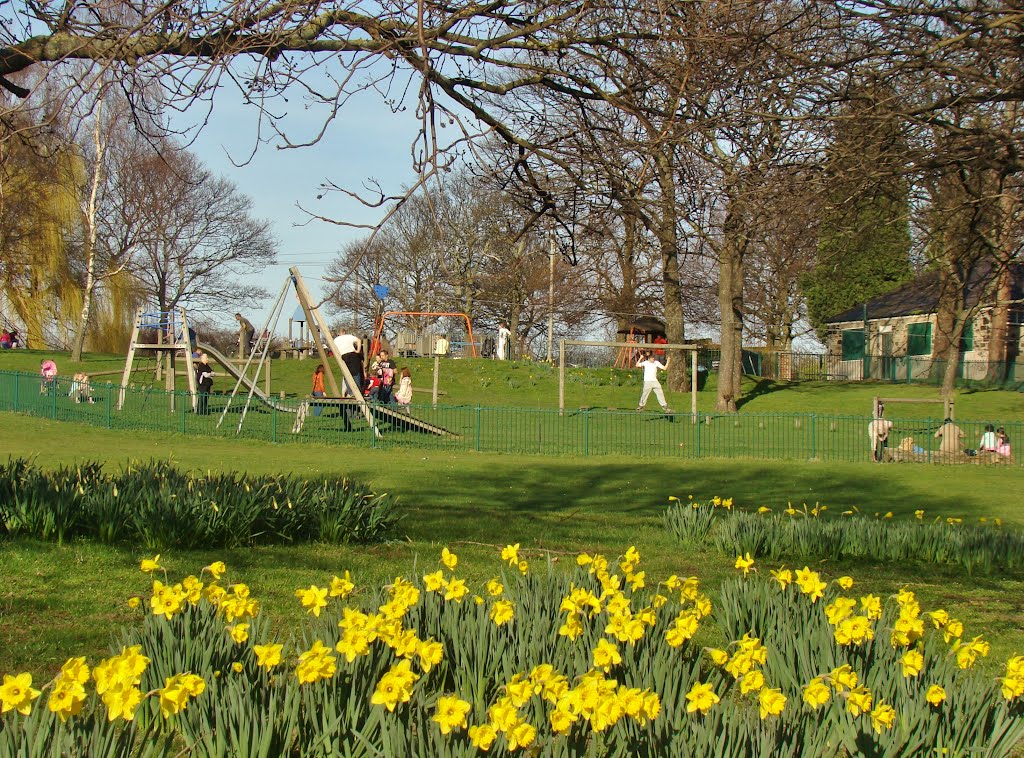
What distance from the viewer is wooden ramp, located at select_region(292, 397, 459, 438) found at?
19281mm

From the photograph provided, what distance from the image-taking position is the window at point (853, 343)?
46.4m

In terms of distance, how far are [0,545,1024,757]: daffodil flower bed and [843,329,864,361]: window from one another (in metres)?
44.0

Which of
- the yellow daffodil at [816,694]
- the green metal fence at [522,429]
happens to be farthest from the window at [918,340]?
the yellow daffodil at [816,694]

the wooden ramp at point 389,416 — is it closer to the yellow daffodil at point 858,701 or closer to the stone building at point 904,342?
the yellow daffodil at point 858,701

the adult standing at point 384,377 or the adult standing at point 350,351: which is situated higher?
the adult standing at point 350,351

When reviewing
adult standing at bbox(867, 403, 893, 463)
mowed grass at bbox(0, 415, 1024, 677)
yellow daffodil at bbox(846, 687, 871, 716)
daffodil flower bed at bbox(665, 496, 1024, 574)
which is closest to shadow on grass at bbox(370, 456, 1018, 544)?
mowed grass at bbox(0, 415, 1024, 677)

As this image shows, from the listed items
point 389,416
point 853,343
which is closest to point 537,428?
point 389,416

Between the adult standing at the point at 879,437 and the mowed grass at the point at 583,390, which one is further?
the mowed grass at the point at 583,390

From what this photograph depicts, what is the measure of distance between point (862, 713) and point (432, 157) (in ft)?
10.3

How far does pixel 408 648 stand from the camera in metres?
3.27

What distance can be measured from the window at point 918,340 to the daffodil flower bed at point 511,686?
133 ft

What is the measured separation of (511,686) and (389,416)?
704 inches

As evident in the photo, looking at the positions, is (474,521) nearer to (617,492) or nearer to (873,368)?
(617,492)

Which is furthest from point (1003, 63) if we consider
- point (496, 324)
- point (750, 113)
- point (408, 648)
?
point (496, 324)
